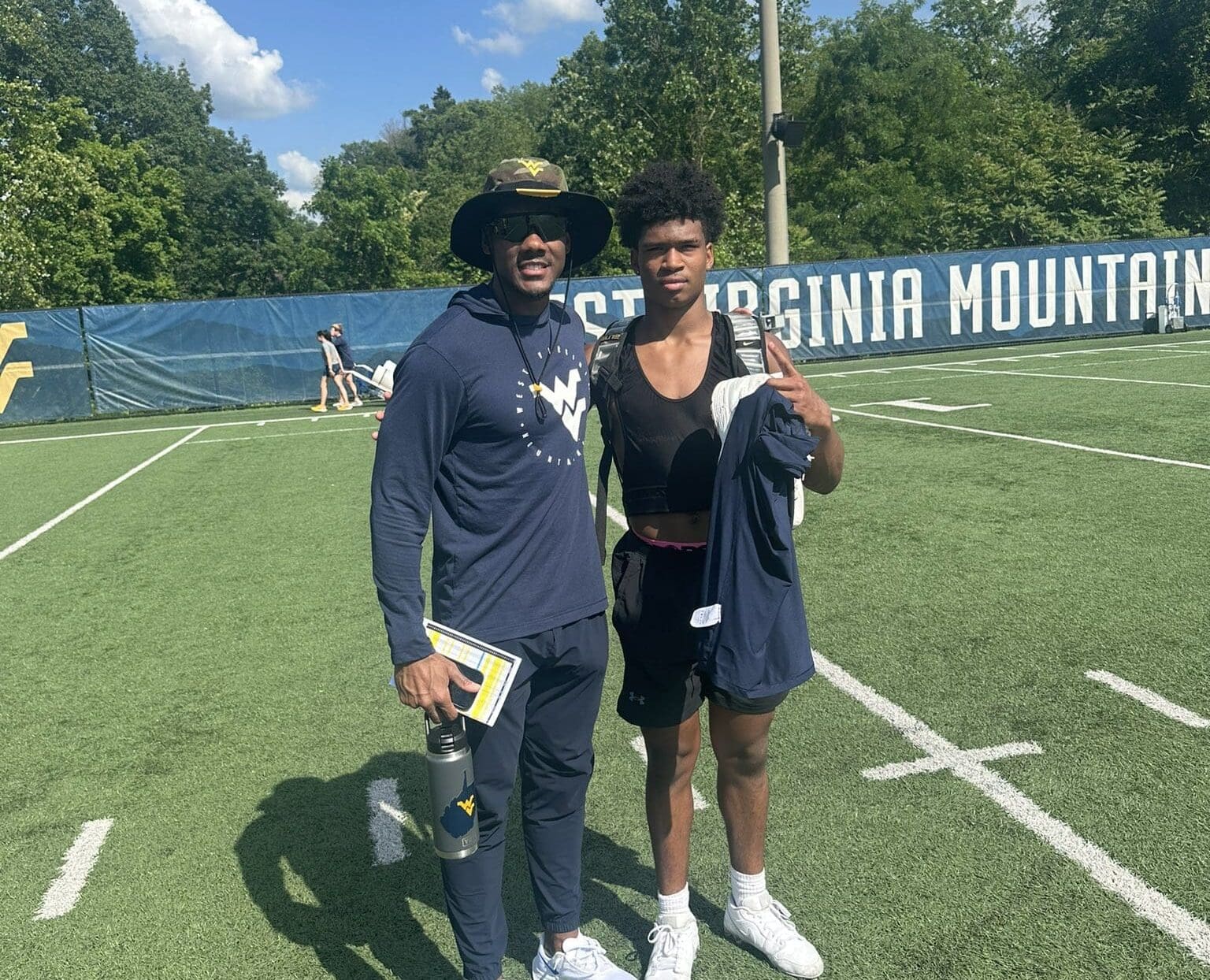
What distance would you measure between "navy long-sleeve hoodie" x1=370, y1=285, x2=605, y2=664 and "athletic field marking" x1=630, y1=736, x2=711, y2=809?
1.29m

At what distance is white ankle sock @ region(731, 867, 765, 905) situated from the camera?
289cm

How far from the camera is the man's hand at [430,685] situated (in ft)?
7.77

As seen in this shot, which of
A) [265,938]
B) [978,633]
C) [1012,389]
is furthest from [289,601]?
[1012,389]

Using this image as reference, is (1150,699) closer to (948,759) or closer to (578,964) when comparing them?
(948,759)

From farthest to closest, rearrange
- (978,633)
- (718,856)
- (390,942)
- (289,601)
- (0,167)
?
1. (0,167)
2. (289,601)
3. (978,633)
4. (718,856)
5. (390,942)

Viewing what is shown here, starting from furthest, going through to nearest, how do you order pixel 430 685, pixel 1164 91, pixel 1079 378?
1. pixel 1164 91
2. pixel 1079 378
3. pixel 430 685

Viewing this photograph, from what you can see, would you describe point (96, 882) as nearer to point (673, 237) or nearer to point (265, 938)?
point (265, 938)

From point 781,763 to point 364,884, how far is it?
1.63m

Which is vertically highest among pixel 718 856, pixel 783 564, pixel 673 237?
pixel 673 237

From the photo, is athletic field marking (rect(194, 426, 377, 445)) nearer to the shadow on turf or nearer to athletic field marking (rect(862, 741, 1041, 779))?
the shadow on turf

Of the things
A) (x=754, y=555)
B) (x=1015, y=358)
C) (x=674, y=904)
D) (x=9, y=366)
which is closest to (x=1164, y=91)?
(x=1015, y=358)

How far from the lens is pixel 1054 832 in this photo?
11.0 feet

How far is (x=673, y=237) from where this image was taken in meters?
2.70

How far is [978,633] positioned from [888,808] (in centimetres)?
197
